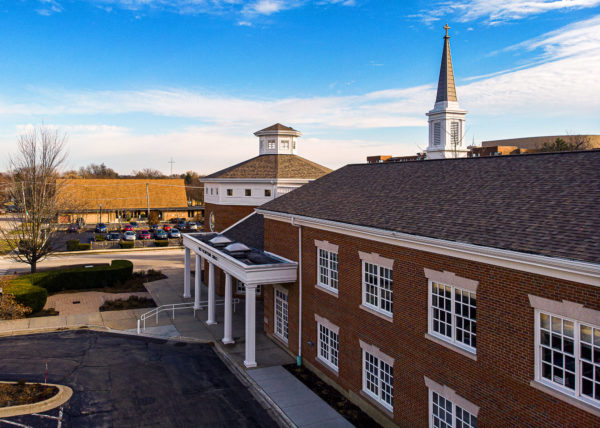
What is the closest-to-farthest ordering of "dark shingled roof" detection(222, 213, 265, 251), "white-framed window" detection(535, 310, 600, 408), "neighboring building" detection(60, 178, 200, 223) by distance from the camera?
"white-framed window" detection(535, 310, 600, 408) → "dark shingled roof" detection(222, 213, 265, 251) → "neighboring building" detection(60, 178, 200, 223)

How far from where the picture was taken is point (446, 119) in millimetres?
31703

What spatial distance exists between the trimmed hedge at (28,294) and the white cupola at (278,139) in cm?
1819

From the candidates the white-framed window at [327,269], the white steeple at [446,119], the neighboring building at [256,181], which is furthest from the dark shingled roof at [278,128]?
the white-framed window at [327,269]

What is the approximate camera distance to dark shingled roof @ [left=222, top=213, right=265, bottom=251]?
2523 cm

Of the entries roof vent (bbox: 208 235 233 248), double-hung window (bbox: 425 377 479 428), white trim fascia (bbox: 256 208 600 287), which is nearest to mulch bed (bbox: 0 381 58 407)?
roof vent (bbox: 208 235 233 248)

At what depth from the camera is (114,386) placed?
1725cm

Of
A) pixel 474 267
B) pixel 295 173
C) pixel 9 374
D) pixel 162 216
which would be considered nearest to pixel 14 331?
pixel 9 374

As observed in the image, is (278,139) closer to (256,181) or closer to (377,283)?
(256,181)

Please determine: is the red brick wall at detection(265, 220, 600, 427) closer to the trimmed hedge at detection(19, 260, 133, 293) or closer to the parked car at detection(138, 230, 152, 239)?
the trimmed hedge at detection(19, 260, 133, 293)

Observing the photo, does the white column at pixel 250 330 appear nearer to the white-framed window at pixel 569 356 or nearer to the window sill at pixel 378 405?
the window sill at pixel 378 405

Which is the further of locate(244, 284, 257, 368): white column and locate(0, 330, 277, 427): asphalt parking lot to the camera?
locate(244, 284, 257, 368): white column

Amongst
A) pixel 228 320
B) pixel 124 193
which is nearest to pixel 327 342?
pixel 228 320

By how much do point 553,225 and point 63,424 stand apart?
14805 millimetres

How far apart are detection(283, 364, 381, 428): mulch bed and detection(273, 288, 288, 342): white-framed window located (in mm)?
2434
